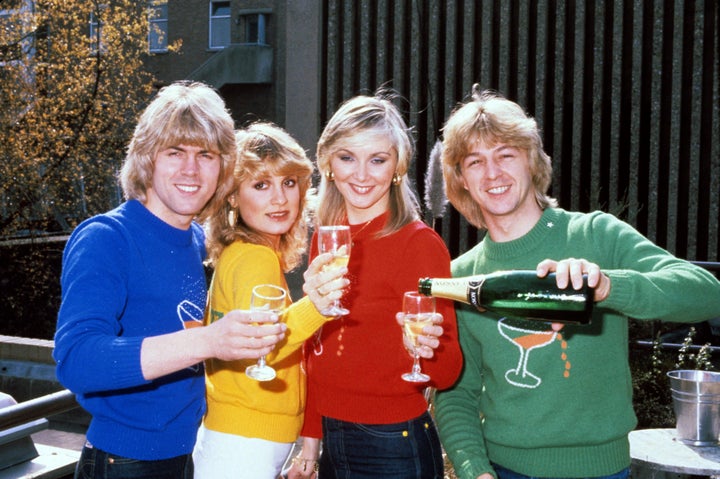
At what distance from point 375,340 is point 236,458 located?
570 millimetres

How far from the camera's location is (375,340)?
2498mm

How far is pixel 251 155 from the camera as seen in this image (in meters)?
2.62

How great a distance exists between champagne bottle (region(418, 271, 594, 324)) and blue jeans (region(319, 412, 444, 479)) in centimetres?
47

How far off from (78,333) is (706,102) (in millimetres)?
9940

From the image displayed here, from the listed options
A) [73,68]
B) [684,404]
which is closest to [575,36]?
[73,68]

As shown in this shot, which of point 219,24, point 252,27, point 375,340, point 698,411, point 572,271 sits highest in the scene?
point 219,24

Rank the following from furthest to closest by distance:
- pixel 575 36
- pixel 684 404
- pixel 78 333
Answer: pixel 575 36
pixel 684 404
pixel 78 333

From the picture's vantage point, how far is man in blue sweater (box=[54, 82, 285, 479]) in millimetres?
1890

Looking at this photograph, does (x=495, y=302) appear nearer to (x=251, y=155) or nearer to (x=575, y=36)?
(x=251, y=155)

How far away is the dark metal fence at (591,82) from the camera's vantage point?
10070 millimetres

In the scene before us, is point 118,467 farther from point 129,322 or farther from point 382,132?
point 382,132

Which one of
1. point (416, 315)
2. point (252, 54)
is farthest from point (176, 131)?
point (252, 54)

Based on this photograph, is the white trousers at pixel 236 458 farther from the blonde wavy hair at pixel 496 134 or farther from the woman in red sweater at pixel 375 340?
the blonde wavy hair at pixel 496 134

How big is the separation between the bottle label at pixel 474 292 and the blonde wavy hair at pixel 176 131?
861mm
